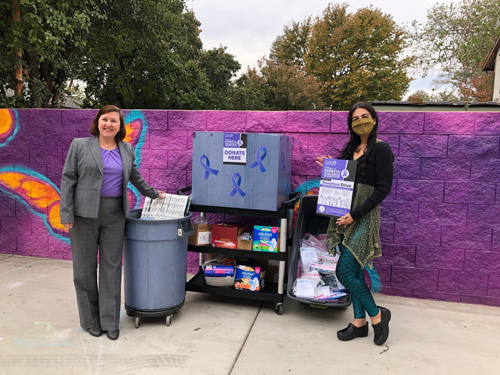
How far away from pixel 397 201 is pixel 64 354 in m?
3.35

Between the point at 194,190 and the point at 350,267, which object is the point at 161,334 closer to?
the point at 194,190

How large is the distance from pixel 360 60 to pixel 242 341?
3120 centimetres

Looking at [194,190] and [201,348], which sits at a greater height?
[194,190]

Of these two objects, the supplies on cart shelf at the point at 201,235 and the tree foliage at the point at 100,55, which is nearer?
the supplies on cart shelf at the point at 201,235

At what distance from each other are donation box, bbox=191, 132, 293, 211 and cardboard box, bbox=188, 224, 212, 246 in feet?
0.82

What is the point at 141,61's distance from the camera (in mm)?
16016

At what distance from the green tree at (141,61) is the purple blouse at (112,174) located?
8.99m

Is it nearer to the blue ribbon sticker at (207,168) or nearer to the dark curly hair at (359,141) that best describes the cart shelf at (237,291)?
the blue ribbon sticker at (207,168)

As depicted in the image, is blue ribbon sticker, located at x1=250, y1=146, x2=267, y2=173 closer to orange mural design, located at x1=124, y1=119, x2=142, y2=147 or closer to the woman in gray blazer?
the woman in gray blazer

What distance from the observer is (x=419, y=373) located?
266 cm

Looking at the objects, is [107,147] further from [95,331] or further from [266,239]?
[266,239]

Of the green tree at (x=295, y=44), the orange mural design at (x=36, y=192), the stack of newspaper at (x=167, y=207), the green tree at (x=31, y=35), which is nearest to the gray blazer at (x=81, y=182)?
the stack of newspaper at (x=167, y=207)

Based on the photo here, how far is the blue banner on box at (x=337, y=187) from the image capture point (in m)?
3.04

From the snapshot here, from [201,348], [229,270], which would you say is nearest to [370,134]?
[229,270]
